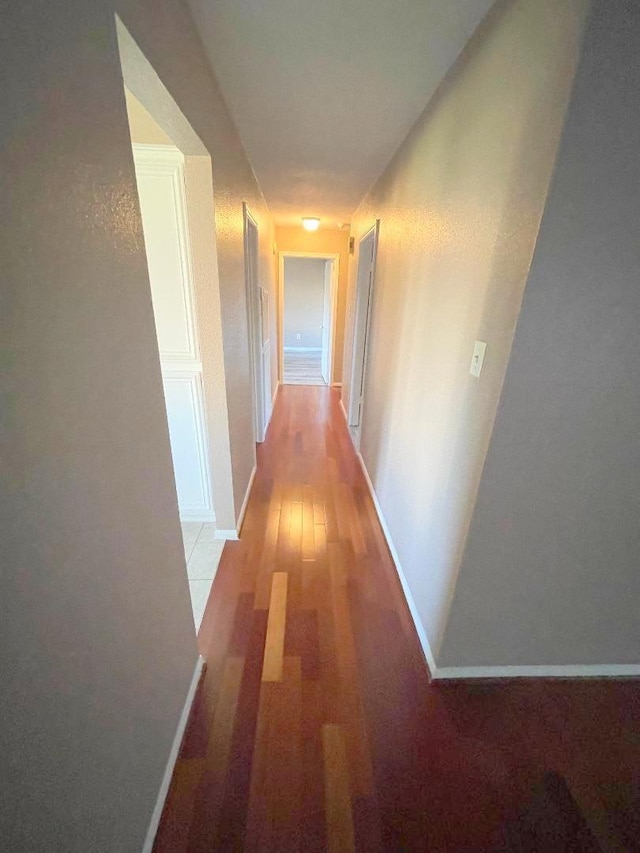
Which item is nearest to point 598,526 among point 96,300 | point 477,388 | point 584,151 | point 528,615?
point 528,615

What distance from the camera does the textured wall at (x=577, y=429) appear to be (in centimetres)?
73

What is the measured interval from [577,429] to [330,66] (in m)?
1.70

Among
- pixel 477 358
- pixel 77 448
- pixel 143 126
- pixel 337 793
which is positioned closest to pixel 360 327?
pixel 143 126

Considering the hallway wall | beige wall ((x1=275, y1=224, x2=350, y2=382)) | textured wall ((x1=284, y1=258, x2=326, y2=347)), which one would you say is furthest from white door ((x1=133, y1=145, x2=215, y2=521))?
textured wall ((x1=284, y1=258, x2=326, y2=347))

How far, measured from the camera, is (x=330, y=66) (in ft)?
4.33

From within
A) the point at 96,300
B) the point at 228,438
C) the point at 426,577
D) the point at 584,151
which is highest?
the point at 584,151

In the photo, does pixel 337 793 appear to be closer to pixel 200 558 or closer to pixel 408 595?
pixel 408 595

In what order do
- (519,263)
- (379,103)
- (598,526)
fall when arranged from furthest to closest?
1. (379,103)
2. (598,526)
3. (519,263)

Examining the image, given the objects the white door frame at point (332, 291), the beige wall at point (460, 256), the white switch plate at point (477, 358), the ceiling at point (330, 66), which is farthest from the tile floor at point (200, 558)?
the white door frame at point (332, 291)

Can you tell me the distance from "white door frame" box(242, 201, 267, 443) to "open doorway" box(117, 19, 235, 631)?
655mm

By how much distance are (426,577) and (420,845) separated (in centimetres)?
76

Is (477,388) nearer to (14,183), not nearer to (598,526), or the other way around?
(598,526)

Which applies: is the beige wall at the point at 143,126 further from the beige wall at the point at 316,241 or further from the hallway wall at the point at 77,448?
the beige wall at the point at 316,241

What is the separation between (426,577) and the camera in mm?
1438
